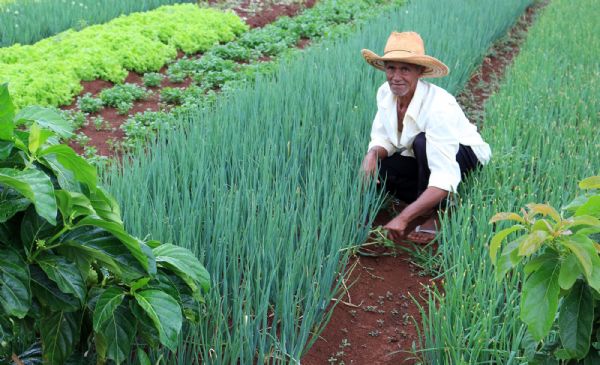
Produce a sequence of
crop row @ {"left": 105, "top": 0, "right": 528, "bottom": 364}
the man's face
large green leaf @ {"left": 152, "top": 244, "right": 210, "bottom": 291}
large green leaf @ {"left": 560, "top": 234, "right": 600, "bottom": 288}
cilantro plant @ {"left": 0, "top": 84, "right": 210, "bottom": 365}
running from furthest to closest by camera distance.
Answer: the man's face < crop row @ {"left": 105, "top": 0, "right": 528, "bottom": 364} < large green leaf @ {"left": 152, "top": 244, "right": 210, "bottom": 291} < cilantro plant @ {"left": 0, "top": 84, "right": 210, "bottom": 365} < large green leaf @ {"left": 560, "top": 234, "right": 600, "bottom": 288}

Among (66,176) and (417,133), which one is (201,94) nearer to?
(417,133)

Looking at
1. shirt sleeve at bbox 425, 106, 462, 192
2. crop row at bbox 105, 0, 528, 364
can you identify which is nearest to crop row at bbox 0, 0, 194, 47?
crop row at bbox 105, 0, 528, 364

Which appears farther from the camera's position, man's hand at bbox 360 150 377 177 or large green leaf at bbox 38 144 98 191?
man's hand at bbox 360 150 377 177

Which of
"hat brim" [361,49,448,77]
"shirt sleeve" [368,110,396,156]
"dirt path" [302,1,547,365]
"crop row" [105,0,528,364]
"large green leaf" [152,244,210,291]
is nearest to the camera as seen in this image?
"large green leaf" [152,244,210,291]

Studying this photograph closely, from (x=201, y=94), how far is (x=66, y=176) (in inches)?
147

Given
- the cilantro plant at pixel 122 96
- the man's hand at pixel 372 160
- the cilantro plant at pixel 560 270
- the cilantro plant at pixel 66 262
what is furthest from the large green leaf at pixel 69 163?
the cilantro plant at pixel 122 96

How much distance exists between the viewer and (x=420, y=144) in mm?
3107

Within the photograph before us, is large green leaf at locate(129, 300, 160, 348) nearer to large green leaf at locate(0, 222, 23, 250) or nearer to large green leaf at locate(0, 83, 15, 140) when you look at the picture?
large green leaf at locate(0, 222, 23, 250)

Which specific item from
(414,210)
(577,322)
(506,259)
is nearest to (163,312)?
(506,259)

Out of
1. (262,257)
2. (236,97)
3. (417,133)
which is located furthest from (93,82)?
(262,257)

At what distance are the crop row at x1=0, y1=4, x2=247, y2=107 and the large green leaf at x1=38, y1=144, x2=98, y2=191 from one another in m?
3.38

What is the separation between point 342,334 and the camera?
97.3 inches

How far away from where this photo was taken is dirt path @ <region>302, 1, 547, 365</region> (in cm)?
235

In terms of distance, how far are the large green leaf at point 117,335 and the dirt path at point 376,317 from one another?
0.84 m
